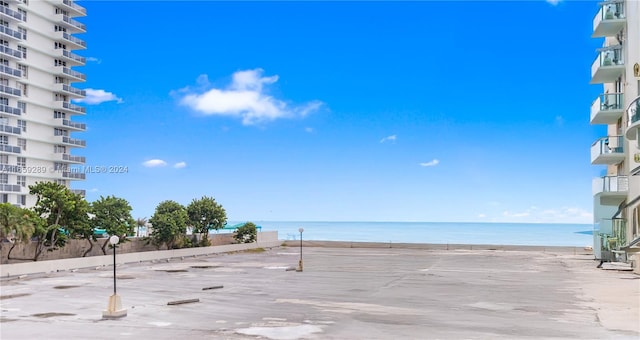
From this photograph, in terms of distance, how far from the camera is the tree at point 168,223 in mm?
55469

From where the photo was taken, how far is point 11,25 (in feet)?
276

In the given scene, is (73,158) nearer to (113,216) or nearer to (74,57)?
(74,57)

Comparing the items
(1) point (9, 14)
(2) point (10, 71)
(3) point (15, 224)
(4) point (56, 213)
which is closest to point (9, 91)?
(2) point (10, 71)

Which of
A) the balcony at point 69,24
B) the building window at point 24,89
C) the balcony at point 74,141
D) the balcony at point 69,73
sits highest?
the balcony at point 69,24

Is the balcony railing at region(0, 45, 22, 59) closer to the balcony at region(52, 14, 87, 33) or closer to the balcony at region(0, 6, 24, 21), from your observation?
the balcony at region(0, 6, 24, 21)

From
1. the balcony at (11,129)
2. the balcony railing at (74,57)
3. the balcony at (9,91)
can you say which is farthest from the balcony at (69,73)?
the balcony at (11,129)

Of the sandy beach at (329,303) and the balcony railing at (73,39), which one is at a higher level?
the balcony railing at (73,39)

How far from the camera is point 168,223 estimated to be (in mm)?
55438

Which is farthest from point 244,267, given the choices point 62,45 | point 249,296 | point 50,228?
point 62,45

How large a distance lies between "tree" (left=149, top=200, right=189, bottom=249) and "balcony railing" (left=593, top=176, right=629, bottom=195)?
3649 centimetres

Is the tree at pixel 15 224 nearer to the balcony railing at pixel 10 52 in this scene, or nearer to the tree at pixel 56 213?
the tree at pixel 56 213

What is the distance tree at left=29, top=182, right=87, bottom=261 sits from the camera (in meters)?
43.9

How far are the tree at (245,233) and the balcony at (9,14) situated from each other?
4381 cm

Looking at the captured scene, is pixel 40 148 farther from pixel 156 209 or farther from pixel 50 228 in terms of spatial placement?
pixel 50 228
